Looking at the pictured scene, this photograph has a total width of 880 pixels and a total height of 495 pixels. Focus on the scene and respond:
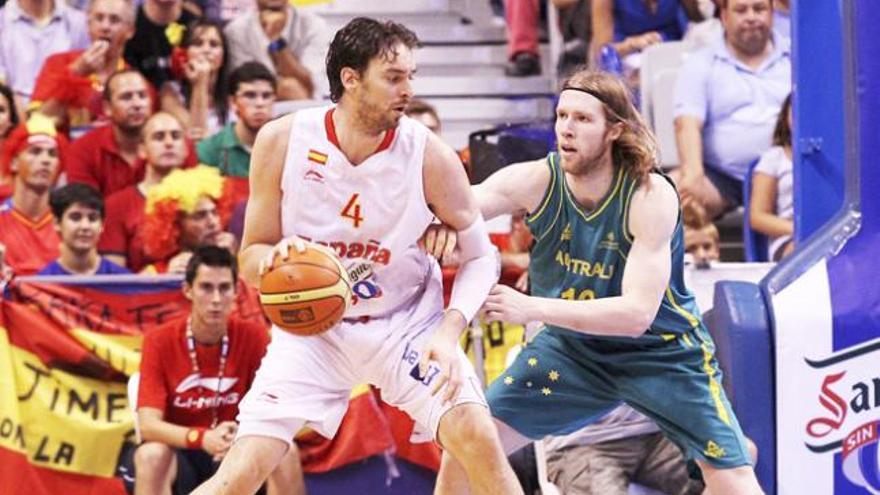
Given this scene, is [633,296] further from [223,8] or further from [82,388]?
[223,8]

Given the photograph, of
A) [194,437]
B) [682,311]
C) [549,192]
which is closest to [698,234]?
[682,311]

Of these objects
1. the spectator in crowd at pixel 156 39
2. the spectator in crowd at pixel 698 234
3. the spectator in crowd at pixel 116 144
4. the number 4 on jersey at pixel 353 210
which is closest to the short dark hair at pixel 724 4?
the spectator in crowd at pixel 698 234

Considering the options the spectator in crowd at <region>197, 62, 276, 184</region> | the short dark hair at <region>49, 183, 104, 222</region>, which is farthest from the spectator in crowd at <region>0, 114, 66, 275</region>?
the spectator in crowd at <region>197, 62, 276, 184</region>

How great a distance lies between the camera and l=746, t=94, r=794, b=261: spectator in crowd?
7750mm

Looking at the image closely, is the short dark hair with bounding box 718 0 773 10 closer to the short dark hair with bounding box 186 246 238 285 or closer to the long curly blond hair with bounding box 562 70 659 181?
the short dark hair with bounding box 186 246 238 285

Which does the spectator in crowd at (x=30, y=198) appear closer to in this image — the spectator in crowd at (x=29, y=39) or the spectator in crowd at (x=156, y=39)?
the spectator in crowd at (x=156, y=39)

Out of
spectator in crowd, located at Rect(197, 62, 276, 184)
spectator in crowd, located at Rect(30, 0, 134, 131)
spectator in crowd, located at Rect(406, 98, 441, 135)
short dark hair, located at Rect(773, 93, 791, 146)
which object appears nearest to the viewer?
short dark hair, located at Rect(773, 93, 791, 146)

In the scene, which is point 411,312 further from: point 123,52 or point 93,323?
point 123,52

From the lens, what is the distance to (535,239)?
5.44 metres

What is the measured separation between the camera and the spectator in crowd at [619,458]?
20.2ft

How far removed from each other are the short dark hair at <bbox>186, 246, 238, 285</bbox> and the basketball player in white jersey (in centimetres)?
172

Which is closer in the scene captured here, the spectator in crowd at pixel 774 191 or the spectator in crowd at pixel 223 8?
the spectator in crowd at pixel 774 191

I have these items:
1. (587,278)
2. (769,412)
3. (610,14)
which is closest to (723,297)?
(769,412)

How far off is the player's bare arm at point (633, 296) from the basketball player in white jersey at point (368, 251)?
161mm
